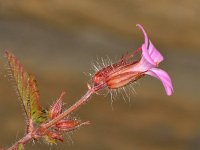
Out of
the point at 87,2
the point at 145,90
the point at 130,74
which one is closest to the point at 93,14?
the point at 87,2

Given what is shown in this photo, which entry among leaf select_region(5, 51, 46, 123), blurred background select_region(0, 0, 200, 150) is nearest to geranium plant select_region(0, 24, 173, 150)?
leaf select_region(5, 51, 46, 123)

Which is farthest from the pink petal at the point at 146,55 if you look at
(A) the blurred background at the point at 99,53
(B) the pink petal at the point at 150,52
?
(A) the blurred background at the point at 99,53

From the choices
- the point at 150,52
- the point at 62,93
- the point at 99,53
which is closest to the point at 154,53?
the point at 150,52

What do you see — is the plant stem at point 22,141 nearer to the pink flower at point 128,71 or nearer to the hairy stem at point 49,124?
the hairy stem at point 49,124

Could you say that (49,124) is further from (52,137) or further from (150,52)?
(150,52)

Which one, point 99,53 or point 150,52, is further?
point 99,53

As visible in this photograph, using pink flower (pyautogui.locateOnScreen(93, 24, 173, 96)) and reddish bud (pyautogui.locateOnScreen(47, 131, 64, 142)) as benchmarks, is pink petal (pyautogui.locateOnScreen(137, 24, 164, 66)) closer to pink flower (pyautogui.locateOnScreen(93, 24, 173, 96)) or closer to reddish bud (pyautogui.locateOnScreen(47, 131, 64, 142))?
pink flower (pyautogui.locateOnScreen(93, 24, 173, 96))

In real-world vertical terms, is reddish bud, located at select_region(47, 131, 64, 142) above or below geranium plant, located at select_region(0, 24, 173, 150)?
below
